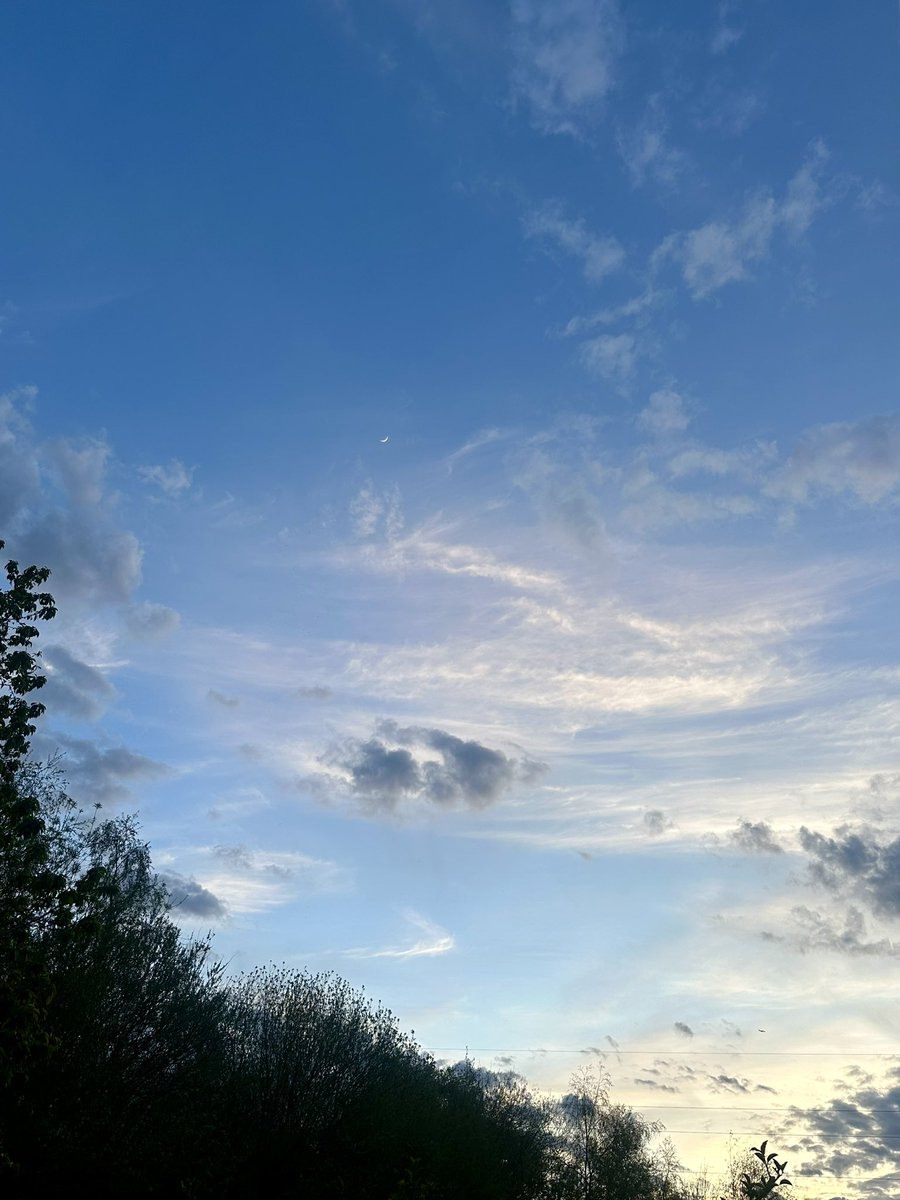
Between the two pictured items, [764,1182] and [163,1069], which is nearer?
[764,1182]

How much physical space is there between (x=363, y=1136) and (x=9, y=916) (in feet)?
105

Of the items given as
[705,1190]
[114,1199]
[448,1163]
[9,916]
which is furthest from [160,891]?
[705,1190]

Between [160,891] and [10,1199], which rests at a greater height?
[160,891]

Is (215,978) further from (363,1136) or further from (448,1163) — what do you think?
(448,1163)

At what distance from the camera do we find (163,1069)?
145 ft

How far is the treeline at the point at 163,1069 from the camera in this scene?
2511cm

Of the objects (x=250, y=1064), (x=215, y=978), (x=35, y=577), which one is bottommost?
(x=250, y=1064)

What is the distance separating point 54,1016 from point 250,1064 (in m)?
15.0

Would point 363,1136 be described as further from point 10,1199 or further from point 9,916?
point 9,916

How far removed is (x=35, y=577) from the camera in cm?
2603

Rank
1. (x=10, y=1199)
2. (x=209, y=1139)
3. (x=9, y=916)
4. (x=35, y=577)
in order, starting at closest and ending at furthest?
(x=9, y=916) < (x=35, y=577) < (x=10, y=1199) < (x=209, y=1139)

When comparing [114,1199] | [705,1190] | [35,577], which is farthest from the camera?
[705,1190]

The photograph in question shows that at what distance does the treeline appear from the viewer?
25.1 metres

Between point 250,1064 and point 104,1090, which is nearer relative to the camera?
point 104,1090
